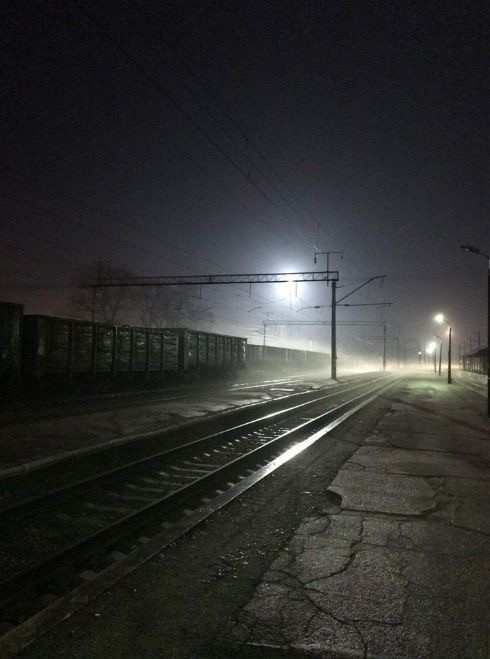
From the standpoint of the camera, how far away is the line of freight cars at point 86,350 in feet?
49.6

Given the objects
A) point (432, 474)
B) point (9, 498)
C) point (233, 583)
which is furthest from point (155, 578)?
point (432, 474)

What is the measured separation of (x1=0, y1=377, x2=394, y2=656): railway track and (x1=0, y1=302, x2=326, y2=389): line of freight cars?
27.0 feet

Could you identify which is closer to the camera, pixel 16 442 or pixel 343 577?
pixel 343 577

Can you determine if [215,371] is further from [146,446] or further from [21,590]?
[21,590]

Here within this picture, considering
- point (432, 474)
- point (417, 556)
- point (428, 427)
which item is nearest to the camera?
point (417, 556)

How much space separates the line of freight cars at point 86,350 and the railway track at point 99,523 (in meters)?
8.22

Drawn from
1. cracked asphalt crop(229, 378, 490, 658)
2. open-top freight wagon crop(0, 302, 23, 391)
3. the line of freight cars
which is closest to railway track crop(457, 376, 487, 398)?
the line of freight cars

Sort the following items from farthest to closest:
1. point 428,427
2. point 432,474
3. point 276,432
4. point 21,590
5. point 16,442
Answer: point 428,427, point 276,432, point 16,442, point 432,474, point 21,590

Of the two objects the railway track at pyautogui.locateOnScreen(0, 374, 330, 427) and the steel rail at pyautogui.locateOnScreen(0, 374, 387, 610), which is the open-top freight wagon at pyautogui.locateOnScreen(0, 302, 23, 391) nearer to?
the railway track at pyautogui.locateOnScreen(0, 374, 330, 427)

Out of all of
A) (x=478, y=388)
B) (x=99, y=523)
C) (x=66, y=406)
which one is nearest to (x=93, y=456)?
(x=99, y=523)

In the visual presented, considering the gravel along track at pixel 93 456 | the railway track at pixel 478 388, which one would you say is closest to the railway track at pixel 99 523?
the gravel along track at pixel 93 456

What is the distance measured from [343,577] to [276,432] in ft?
29.4

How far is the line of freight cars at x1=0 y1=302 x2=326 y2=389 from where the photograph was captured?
15.1 metres

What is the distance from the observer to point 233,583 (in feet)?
13.5
